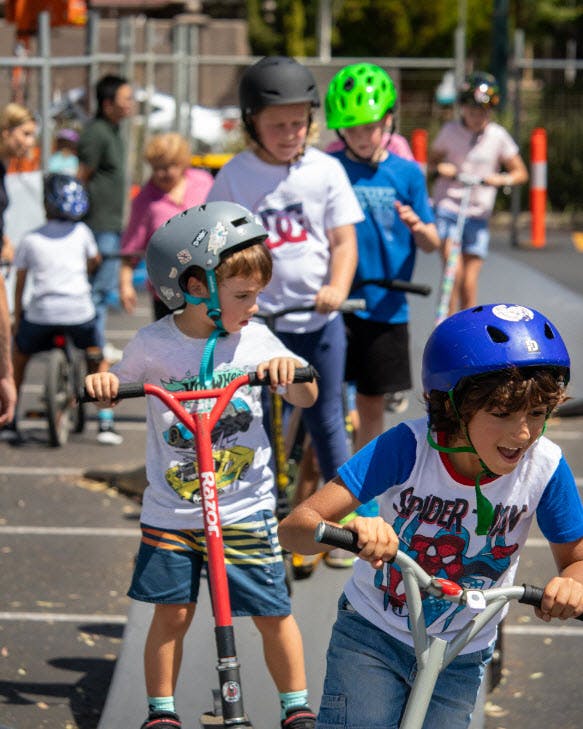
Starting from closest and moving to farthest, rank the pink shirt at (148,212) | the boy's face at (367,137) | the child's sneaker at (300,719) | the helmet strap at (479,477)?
the helmet strap at (479,477) → the child's sneaker at (300,719) → the boy's face at (367,137) → the pink shirt at (148,212)

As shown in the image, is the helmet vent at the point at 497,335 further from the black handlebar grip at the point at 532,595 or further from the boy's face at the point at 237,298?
the boy's face at the point at 237,298

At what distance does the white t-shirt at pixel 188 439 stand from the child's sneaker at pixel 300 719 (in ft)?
2.14

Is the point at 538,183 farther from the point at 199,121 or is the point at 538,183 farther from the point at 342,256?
the point at 342,256

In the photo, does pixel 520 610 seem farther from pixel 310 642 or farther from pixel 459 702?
pixel 459 702

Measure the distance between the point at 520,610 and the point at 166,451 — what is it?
103 inches

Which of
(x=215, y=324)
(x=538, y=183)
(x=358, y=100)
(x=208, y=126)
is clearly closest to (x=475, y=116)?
(x=358, y=100)

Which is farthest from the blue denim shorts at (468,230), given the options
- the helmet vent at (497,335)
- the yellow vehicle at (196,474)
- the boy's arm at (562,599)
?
the boy's arm at (562,599)

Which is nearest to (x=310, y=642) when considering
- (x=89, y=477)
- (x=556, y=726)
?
(x=556, y=726)

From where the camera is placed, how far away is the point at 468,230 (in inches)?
444

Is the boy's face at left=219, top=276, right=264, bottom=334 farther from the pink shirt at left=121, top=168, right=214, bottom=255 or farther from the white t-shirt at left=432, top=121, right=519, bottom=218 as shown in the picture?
the white t-shirt at left=432, top=121, right=519, bottom=218

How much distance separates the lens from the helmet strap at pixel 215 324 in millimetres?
4336

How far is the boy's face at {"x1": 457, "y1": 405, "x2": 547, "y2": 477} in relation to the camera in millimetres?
3262

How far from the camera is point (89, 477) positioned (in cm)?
862

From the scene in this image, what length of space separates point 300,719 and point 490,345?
5.84 ft
